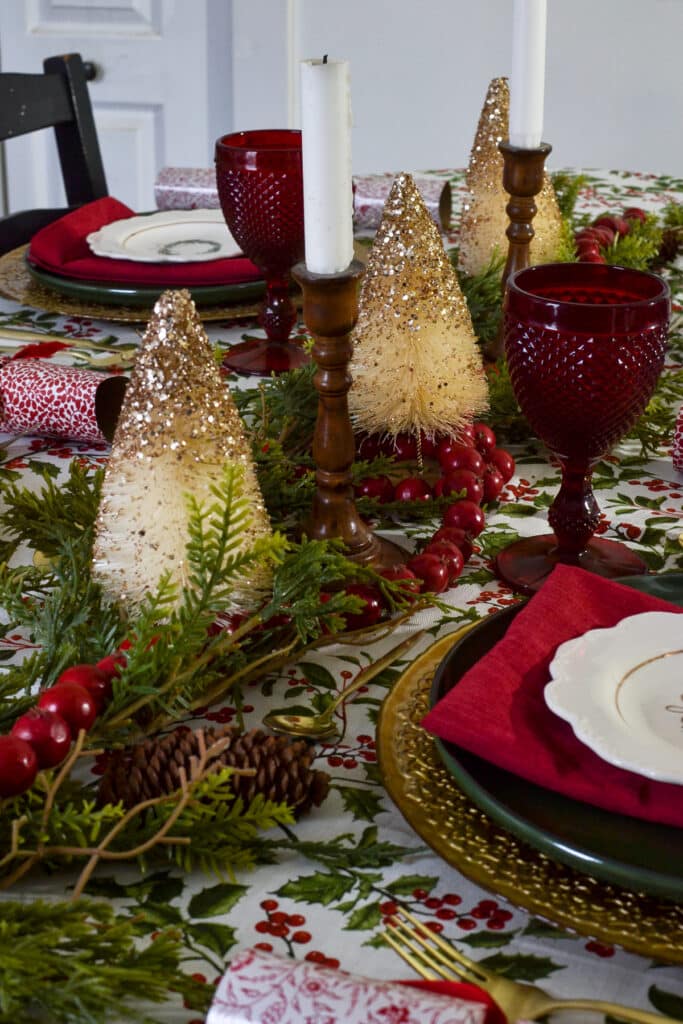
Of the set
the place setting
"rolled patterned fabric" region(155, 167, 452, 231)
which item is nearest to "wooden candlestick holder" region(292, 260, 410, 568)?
the place setting

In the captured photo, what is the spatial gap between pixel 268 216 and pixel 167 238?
350 mm

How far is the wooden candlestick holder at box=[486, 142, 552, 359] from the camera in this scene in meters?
0.94

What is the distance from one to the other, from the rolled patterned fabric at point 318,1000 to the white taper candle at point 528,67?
0.70 m

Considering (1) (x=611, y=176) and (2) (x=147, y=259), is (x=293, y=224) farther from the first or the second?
(1) (x=611, y=176)

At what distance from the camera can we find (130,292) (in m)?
1.11

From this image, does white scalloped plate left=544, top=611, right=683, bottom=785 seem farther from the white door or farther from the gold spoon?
the white door

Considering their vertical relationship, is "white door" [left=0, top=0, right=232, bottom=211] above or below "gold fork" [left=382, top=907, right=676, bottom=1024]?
above

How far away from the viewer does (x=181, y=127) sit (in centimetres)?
305

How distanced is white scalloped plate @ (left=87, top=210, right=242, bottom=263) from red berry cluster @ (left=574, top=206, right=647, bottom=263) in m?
0.36

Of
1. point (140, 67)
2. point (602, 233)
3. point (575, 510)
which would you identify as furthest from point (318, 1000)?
point (140, 67)

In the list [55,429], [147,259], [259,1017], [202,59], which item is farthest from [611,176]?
[259,1017]

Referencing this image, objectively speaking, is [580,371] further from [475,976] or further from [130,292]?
[130,292]

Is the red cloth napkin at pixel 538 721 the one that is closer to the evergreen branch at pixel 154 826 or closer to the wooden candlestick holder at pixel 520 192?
the evergreen branch at pixel 154 826

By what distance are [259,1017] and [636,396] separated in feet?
1.34
